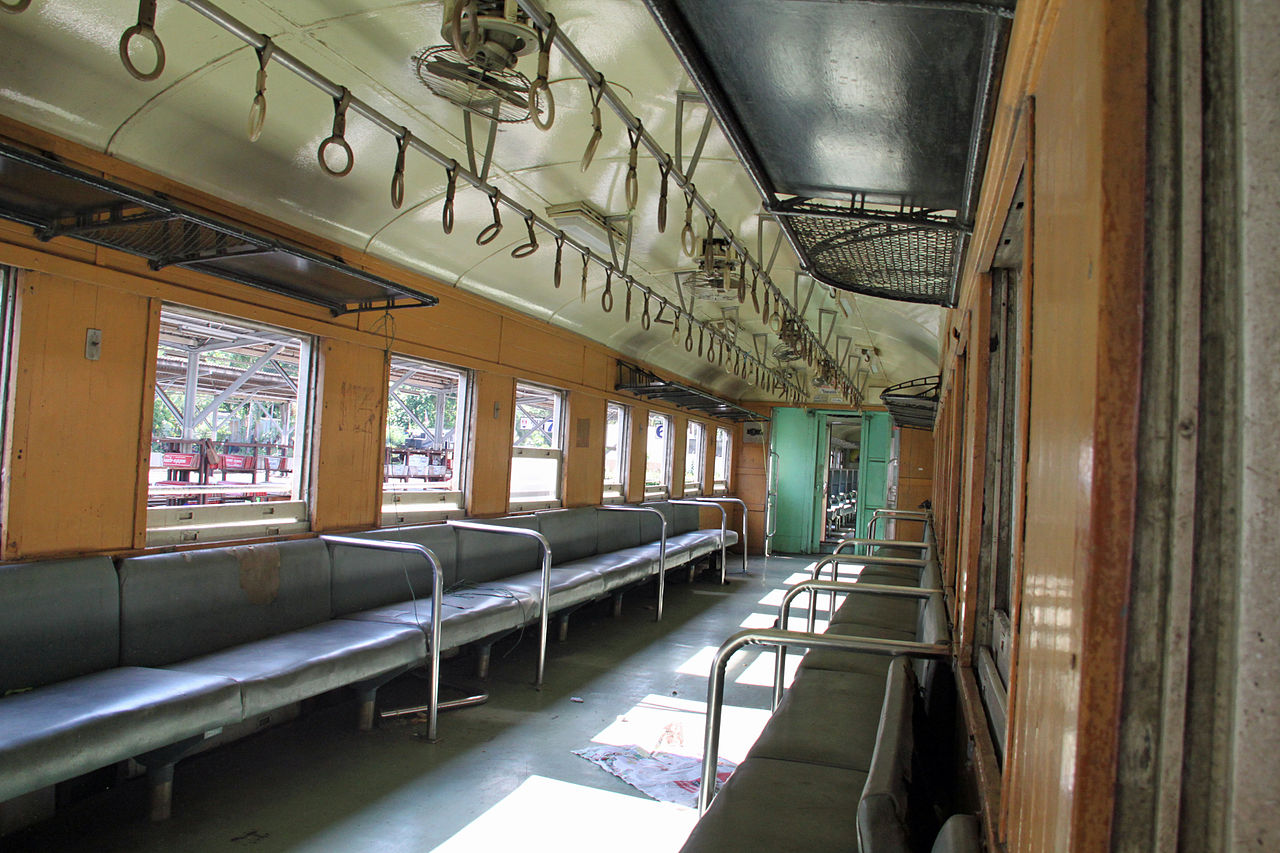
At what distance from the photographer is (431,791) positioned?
322 cm

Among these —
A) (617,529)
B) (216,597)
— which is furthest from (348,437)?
(617,529)

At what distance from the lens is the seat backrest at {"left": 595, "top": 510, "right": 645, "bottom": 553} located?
25.1 ft

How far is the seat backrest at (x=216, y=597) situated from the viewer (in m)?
3.22

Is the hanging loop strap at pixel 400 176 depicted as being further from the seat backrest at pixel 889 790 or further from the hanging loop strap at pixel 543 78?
the seat backrest at pixel 889 790

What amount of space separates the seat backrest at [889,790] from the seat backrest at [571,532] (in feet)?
16.3

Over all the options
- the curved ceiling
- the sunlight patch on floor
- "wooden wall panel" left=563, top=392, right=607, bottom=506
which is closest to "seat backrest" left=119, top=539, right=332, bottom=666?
the sunlight patch on floor

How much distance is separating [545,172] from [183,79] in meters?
1.79

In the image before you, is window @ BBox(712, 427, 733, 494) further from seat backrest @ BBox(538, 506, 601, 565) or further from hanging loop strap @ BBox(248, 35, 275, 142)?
hanging loop strap @ BBox(248, 35, 275, 142)

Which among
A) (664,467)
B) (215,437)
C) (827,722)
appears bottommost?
(827,722)

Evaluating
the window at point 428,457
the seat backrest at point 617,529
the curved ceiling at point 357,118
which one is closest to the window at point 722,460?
the seat backrest at point 617,529

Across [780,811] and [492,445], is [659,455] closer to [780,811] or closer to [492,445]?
[492,445]

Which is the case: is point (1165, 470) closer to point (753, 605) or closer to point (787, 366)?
point (753, 605)

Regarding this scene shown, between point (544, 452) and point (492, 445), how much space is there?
1113mm

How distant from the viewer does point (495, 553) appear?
18.6 ft
